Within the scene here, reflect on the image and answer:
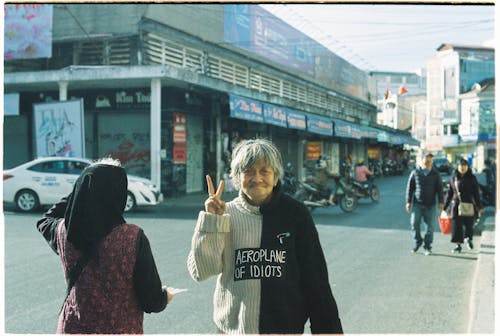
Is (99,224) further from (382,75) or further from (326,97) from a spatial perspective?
(382,75)

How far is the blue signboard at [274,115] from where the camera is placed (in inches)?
802

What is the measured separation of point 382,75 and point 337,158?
44677 millimetres

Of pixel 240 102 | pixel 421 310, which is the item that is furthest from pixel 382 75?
pixel 421 310

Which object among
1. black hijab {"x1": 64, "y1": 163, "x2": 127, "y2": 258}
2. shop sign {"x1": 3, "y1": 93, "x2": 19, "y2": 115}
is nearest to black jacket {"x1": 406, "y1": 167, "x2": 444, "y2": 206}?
black hijab {"x1": 64, "y1": 163, "x2": 127, "y2": 258}

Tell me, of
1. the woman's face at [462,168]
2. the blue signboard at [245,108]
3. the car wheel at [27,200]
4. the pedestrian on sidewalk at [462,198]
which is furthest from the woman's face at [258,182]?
the blue signboard at [245,108]

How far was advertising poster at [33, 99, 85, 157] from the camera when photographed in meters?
16.8

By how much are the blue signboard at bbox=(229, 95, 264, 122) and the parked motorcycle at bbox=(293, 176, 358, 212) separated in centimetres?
502

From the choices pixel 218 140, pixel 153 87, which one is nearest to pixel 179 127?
pixel 153 87

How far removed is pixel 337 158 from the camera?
3862 cm

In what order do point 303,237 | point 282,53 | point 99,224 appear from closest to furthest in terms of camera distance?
point 99,224 → point 303,237 → point 282,53

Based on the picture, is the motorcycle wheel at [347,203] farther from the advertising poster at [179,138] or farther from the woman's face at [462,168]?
the advertising poster at [179,138]

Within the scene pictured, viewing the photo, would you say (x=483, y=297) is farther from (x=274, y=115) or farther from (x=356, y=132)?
(x=356, y=132)

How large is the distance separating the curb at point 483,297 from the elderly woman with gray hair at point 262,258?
5.63ft

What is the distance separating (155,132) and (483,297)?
12.6 metres
